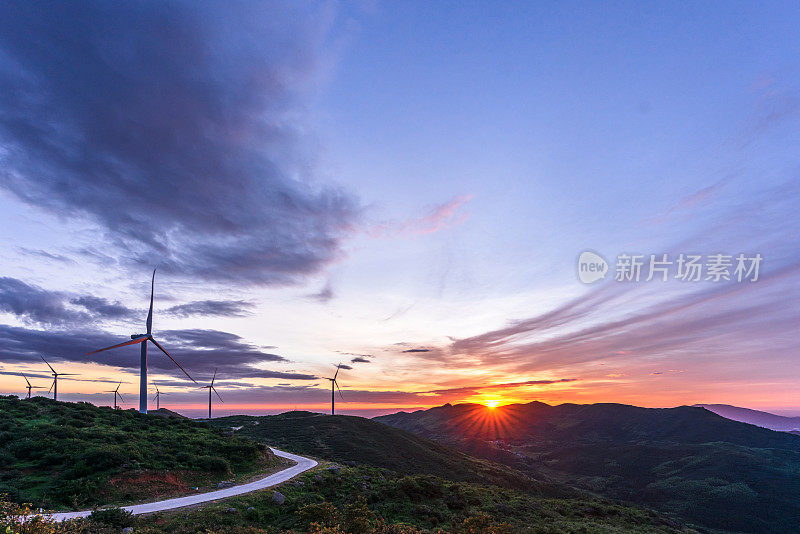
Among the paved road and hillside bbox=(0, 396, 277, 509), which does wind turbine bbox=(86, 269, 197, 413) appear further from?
the paved road

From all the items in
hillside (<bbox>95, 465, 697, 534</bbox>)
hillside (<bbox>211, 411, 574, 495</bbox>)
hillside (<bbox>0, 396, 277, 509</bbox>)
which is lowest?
hillside (<bbox>211, 411, 574, 495</bbox>)

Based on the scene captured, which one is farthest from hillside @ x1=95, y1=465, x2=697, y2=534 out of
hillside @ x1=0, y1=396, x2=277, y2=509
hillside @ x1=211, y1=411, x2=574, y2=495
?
hillside @ x1=211, y1=411, x2=574, y2=495

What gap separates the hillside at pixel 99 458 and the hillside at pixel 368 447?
112ft

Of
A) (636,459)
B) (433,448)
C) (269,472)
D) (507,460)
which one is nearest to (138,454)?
(269,472)

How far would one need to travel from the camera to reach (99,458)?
35688 millimetres

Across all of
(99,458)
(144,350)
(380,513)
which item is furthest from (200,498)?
Answer: (144,350)

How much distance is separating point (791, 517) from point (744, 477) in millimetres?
30916

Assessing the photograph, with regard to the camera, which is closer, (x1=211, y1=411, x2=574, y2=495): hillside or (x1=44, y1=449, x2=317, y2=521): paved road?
(x1=44, y1=449, x2=317, y2=521): paved road

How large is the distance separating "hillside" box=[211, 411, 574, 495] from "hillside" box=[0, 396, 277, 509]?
1346 inches

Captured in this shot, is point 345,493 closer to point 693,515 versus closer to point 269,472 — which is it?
point 269,472

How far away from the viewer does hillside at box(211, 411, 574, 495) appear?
88.5 m

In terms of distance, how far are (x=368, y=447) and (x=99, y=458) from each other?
74.9 m

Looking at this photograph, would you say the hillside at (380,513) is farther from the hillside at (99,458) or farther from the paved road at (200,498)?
the hillside at (99,458)

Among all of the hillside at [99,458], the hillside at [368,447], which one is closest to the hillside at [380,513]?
the hillside at [99,458]
